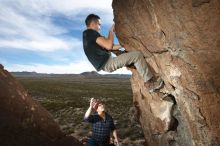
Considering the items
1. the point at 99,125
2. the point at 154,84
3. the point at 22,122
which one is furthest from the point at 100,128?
the point at 22,122

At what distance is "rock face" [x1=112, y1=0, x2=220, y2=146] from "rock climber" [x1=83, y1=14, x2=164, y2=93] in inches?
12.7

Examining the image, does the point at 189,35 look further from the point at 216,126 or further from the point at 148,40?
the point at 216,126

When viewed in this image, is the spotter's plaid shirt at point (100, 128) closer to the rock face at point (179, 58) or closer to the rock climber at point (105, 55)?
the rock climber at point (105, 55)

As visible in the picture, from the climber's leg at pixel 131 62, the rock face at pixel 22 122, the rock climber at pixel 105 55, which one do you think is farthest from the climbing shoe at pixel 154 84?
the rock face at pixel 22 122

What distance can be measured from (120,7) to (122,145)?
15.7 meters

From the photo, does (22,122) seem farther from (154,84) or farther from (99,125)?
(154,84)

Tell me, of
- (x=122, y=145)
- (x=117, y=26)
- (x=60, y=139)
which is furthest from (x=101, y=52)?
Result: (x=122, y=145)

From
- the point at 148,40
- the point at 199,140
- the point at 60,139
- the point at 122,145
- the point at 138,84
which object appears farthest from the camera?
the point at 122,145

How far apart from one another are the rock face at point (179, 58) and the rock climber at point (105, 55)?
0.32 meters

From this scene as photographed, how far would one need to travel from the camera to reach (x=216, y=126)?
9234 mm

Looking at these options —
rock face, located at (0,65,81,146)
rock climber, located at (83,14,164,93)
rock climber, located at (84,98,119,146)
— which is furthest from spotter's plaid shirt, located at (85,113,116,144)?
rock face, located at (0,65,81,146)

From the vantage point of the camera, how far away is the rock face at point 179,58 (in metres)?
8.72

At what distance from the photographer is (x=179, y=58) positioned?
9.55 metres

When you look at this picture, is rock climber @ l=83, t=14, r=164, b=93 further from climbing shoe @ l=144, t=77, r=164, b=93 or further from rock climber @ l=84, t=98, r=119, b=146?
rock climber @ l=84, t=98, r=119, b=146
